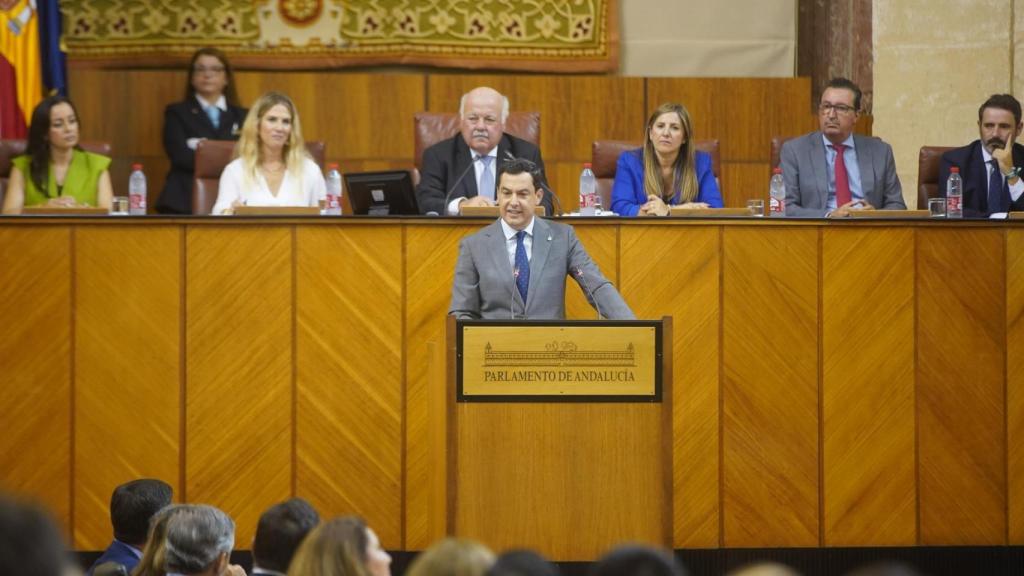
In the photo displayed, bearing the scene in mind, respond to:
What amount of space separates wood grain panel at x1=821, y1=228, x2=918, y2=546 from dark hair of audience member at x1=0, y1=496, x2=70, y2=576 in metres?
4.60

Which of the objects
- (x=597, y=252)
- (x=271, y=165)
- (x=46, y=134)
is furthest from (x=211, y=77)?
(x=597, y=252)

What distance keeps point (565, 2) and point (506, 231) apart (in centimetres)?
427

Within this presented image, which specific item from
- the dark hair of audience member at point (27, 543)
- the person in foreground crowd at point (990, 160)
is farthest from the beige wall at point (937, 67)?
the dark hair of audience member at point (27, 543)

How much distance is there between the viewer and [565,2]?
A: 366 inches

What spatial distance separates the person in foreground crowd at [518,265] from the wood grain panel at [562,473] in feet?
2.52

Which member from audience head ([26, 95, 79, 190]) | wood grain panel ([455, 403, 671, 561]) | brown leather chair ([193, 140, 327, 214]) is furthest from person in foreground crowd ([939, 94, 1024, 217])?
audience head ([26, 95, 79, 190])

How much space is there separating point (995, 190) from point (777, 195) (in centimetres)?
115

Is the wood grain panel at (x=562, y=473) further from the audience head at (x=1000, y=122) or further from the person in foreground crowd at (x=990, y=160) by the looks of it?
the audience head at (x=1000, y=122)

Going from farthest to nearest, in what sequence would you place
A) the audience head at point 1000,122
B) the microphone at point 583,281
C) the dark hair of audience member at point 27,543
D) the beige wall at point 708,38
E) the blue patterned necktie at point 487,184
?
the beige wall at point 708,38 < the audience head at point 1000,122 < the blue patterned necktie at point 487,184 < the microphone at point 583,281 < the dark hair of audience member at point 27,543

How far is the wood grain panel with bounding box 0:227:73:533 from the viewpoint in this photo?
5809 millimetres

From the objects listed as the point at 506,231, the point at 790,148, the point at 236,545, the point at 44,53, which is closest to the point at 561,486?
the point at 506,231

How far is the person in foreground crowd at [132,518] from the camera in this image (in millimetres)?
3941

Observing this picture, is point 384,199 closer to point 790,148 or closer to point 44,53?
point 790,148

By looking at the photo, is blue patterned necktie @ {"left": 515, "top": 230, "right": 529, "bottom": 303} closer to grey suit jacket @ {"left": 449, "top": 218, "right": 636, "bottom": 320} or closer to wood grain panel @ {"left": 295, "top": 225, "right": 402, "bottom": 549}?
grey suit jacket @ {"left": 449, "top": 218, "right": 636, "bottom": 320}
